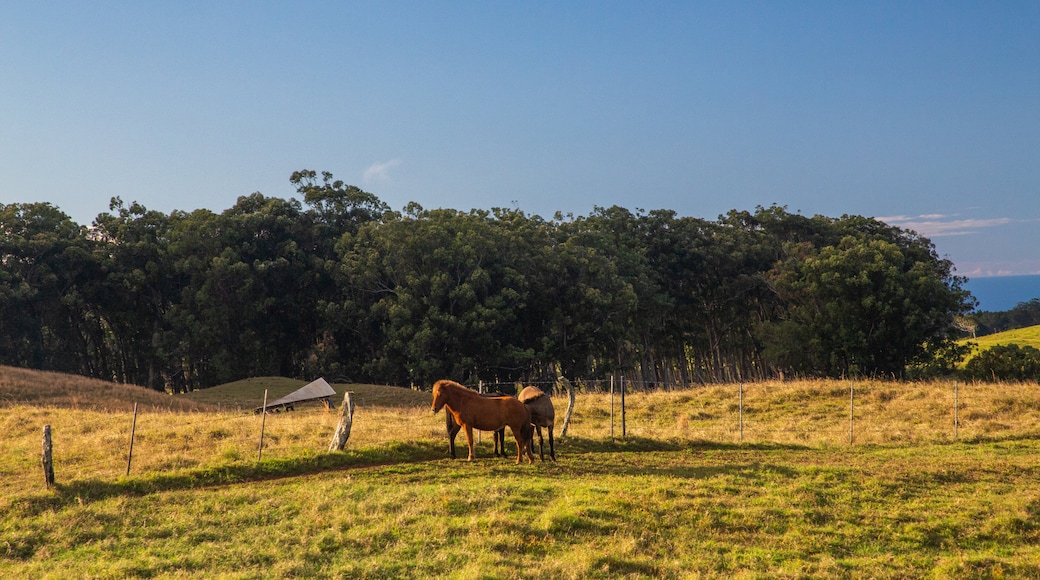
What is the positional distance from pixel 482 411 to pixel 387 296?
116 feet

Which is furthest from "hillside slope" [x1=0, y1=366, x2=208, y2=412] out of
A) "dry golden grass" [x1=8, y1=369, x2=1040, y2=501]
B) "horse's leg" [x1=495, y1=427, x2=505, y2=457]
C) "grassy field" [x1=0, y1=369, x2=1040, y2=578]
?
"horse's leg" [x1=495, y1=427, x2=505, y2=457]

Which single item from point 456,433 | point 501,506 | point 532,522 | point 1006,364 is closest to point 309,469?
point 456,433

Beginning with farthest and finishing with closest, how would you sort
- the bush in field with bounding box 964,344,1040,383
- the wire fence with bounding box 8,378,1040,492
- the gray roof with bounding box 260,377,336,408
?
the bush in field with bounding box 964,344,1040,383 → the gray roof with bounding box 260,377,336,408 → the wire fence with bounding box 8,378,1040,492

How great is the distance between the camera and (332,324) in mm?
52781

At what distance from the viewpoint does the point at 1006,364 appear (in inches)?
1918

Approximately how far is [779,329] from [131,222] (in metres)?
46.8

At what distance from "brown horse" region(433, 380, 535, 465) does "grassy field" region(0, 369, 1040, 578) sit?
0.81 m

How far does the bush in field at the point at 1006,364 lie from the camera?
4825 cm

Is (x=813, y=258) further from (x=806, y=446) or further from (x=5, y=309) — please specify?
(x=5, y=309)

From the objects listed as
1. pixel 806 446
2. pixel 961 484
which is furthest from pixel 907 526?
pixel 806 446

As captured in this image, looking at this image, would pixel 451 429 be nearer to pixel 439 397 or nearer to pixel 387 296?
pixel 439 397

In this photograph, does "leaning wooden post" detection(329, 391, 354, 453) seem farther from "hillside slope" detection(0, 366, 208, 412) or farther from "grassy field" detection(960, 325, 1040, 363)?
"grassy field" detection(960, 325, 1040, 363)

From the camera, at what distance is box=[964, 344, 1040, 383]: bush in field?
158 feet

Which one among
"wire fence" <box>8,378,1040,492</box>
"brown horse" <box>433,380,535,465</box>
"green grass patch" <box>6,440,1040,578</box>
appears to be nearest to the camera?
"green grass patch" <box>6,440,1040,578</box>
